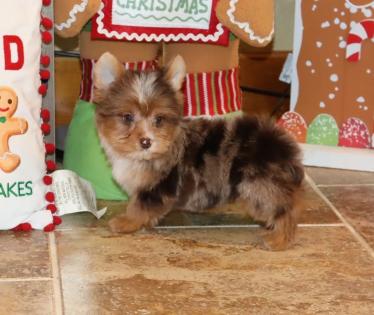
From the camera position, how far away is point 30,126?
6.39 feet

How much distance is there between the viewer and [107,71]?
1926mm

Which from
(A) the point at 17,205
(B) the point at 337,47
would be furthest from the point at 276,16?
(A) the point at 17,205

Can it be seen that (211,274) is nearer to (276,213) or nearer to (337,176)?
(276,213)

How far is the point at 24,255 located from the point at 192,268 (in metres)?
0.44

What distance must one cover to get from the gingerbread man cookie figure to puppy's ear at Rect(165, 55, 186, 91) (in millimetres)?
405

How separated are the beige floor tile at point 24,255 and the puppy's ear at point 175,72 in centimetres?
55

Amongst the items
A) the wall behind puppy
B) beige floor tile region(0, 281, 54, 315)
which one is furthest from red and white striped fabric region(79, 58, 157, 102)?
the wall behind puppy

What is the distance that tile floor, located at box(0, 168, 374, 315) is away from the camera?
5.27ft

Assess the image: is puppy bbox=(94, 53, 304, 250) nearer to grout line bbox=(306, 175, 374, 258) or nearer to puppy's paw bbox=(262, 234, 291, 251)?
puppy's paw bbox=(262, 234, 291, 251)

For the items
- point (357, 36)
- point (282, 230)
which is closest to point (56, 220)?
point (282, 230)

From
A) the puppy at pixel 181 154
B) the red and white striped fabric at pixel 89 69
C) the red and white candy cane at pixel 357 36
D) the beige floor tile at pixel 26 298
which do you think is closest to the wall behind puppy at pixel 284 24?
the red and white candy cane at pixel 357 36

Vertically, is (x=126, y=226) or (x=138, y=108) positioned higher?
(x=138, y=108)

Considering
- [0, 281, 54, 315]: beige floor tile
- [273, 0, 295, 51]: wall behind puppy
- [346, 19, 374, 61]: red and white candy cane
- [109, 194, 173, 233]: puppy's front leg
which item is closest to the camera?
[0, 281, 54, 315]: beige floor tile

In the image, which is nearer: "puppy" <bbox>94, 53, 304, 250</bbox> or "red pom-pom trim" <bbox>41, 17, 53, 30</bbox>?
"puppy" <bbox>94, 53, 304, 250</bbox>
